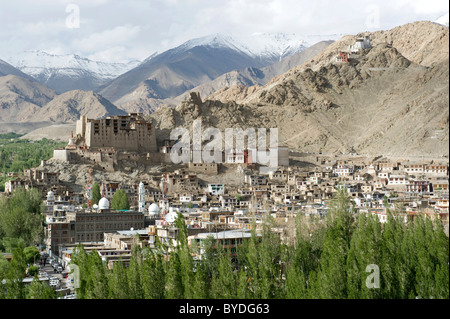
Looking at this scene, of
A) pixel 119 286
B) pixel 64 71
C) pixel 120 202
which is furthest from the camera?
pixel 64 71

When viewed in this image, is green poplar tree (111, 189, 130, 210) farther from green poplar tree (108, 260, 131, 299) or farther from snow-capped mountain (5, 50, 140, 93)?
snow-capped mountain (5, 50, 140, 93)

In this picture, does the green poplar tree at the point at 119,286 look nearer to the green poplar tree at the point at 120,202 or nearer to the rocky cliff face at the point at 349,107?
→ the green poplar tree at the point at 120,202

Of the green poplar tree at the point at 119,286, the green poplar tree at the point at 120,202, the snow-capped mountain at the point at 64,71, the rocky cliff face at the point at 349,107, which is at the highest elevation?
the snow-capped mountain at the point at 64,71

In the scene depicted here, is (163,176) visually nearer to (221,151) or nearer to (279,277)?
(221,151)

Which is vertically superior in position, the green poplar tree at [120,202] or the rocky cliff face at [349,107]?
the rocky cliff face at [349,107]

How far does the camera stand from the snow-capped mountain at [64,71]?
155 metres

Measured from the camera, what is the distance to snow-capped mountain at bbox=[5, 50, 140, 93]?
6110 inches

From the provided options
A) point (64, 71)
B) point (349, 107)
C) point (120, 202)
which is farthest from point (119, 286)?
point (64, 71)

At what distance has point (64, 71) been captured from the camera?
6383 inches

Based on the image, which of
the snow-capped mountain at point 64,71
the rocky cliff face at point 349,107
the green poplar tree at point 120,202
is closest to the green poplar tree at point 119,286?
the green poplar tree at point 120,202

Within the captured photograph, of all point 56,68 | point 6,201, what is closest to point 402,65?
point 6,201

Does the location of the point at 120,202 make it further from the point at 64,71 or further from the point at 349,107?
the point at 64,71

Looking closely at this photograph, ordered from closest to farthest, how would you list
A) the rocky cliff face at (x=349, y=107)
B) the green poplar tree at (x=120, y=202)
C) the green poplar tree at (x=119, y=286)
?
the green poplar tree at (x=119, y=286)
the green poplar tree at (x=120, y=202)
the rocky cliff face at (x=349, y=107)

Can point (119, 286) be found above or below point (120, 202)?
below
